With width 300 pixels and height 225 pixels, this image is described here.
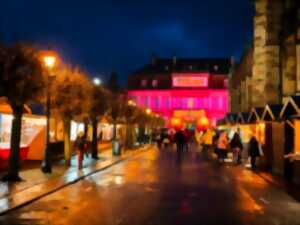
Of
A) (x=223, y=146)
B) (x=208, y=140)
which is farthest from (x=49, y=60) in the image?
(x=208, y=140)

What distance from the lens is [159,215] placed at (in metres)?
11.3

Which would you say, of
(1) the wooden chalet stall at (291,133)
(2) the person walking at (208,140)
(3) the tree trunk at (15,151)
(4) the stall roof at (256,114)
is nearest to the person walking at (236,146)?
(4) the stall roof at (256,114)

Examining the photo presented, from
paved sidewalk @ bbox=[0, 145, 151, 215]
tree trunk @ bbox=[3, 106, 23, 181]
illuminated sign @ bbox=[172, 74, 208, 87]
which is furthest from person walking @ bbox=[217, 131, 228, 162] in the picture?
illuminated sign @ bbox=[172, 74, 208, 87]

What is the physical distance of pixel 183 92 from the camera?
333 ft

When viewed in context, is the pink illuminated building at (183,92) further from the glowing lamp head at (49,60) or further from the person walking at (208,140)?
the glowing lamp head at (49,60)

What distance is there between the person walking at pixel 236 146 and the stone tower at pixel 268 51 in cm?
704

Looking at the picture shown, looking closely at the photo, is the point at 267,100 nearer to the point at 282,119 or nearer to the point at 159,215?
the point at 282,119

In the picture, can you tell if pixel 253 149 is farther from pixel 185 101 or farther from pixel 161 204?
pixel 185 101

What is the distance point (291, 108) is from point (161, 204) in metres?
9.89

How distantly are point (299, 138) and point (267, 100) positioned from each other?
622 inches

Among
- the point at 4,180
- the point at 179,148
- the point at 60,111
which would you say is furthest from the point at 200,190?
the point at 179,148

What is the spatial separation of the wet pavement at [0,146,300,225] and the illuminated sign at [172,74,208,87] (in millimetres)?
82619

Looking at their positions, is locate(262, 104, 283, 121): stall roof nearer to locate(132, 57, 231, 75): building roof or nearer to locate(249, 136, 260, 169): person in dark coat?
locate(249, 136, 260, 169): person in dark coat

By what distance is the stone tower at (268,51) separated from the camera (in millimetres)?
36344
